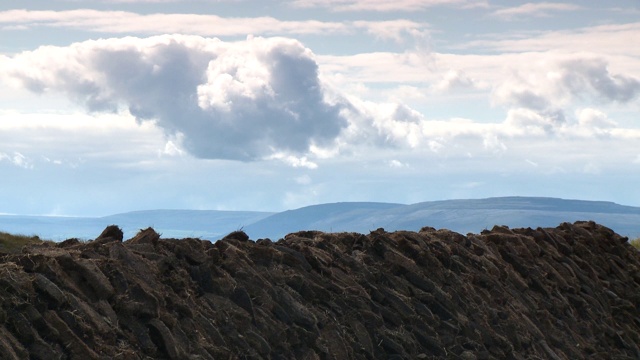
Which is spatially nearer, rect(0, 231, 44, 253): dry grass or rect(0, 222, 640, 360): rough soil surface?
rect(0, 222, 640, 360): rough soil surface

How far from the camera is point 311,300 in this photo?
46.4 ft

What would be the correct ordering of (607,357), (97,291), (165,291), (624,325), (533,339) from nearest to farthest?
(97,291) < (165,291) < (533,339) < (607,357) < (624,325)

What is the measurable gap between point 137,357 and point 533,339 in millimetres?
8780

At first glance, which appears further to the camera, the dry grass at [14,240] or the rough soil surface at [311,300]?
the dry grass at [14,240]

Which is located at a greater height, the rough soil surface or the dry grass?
the dry grass

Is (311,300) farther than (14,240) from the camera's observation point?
No

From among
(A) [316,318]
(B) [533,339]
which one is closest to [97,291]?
(A) [316,318]

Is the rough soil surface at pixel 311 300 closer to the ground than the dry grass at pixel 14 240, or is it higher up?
closer to the ground

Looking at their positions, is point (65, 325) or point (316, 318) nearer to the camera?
point (65, 325)

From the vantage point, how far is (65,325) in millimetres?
10711

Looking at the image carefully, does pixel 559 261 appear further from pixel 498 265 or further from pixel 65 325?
pixel 65 325

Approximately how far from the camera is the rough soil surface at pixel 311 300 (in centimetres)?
1114

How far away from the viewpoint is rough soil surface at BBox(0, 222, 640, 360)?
11141 mm

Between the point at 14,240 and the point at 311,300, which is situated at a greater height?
the point at 14,240
